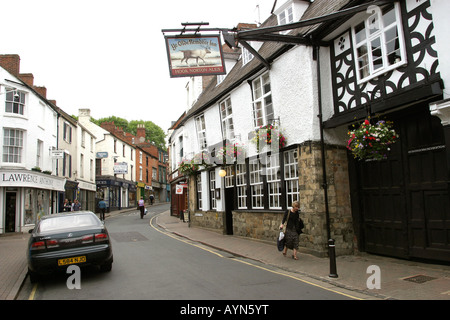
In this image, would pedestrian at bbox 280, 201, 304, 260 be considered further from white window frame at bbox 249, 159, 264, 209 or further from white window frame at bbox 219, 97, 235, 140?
white window frame at bbox 219, 97, 235, 140

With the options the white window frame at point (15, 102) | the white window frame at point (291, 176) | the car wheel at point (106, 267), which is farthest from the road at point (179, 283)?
the white window frame at point (15, 102)

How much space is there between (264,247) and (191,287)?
5.59 m

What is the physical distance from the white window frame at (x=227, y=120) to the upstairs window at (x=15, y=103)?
13.1m

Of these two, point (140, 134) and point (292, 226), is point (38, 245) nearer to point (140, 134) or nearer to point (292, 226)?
point (292, 226)

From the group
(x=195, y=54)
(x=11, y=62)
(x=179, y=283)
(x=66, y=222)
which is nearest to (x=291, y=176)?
(x=195, y=54)

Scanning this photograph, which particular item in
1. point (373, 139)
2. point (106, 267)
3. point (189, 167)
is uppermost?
point (189, 167)

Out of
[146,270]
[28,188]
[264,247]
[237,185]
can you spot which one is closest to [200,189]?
[237,185]

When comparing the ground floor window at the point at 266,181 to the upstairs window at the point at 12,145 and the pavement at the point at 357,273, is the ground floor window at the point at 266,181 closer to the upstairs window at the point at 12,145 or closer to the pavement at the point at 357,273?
the pavement at the point at 357,273

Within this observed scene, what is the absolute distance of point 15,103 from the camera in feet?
67.5

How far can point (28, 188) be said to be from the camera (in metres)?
21.0

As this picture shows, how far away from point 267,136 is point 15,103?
17.0 m

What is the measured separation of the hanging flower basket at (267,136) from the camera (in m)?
11.5
